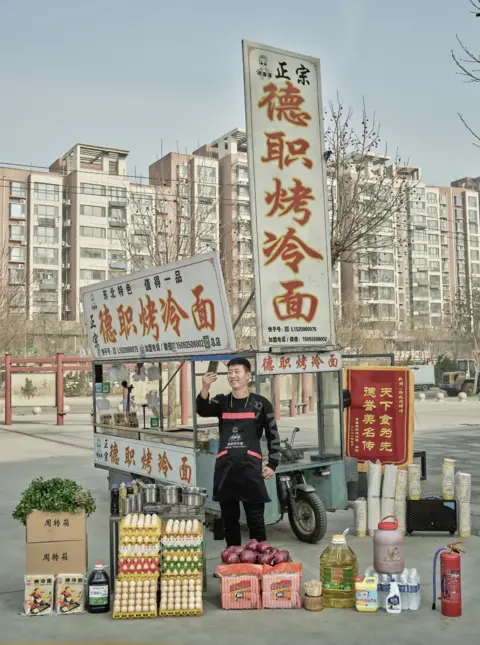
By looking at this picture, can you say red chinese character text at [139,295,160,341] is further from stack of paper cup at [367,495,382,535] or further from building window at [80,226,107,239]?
building window at [80,226,107,239]

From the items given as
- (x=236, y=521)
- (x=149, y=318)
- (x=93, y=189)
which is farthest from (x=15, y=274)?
(x=236, y=521)

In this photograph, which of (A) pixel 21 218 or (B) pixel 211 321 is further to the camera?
(A) pixel 21 218

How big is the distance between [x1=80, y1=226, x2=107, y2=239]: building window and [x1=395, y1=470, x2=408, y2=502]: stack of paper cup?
6996cm

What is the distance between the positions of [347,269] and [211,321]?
7885 centimetres

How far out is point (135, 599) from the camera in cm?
529

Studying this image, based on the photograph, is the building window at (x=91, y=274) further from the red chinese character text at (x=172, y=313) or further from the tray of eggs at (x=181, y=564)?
the tray of eggs at (x=181, y=564)

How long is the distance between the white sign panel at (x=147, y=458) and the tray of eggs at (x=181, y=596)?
2395 millimetres

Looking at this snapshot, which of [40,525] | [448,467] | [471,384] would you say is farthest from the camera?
[471,384]

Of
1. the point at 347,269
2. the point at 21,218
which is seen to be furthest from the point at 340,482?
the point at 347,269

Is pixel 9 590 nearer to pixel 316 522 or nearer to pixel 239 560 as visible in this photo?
pixel 239 560

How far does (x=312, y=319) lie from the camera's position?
25.9 feet

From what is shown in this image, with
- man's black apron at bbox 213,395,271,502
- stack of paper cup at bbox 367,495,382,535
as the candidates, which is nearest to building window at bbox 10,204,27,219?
stack of paper cup at bbox 367,495,382,535

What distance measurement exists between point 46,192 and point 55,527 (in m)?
73.7

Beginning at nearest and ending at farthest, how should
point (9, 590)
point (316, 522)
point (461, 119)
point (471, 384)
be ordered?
point (9, 590) < point (316, 522) < point (461, 119) < point (471, 384)
